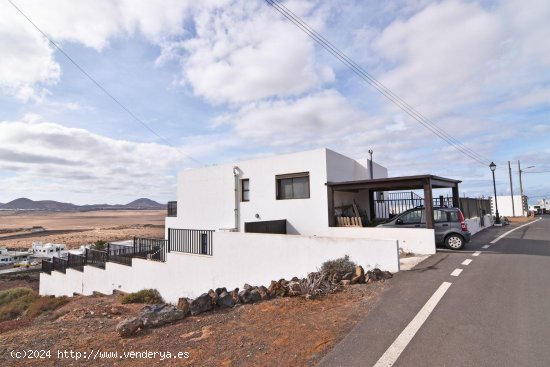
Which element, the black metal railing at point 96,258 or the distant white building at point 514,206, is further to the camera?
the distant white building at point 514,206

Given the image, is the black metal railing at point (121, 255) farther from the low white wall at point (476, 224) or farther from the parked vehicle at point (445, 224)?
the low white wall at point (476, 224)

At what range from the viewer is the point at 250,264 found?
38.5ft

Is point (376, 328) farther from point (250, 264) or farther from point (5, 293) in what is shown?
point (5, 293)

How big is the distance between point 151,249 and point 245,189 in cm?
594

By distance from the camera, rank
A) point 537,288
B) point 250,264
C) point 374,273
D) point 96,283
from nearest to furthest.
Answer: point 537,288 < point 374,273 < point 250,264 < point 96,283

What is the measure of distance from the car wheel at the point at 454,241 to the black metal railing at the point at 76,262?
2016cm

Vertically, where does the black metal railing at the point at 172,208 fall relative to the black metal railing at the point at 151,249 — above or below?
Answer: above

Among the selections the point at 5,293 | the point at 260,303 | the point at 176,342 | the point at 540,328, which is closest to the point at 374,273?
the point at 260,303

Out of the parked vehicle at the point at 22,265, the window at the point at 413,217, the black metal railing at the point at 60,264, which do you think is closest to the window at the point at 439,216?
the window at the point at 413,217

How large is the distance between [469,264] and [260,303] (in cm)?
655

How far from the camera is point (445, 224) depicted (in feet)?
41.2

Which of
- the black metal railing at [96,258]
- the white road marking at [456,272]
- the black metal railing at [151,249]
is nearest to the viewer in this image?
the white road marking at [456,272]

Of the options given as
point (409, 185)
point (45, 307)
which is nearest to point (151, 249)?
point (45, 307)

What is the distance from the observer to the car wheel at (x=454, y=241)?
12.2 metres
